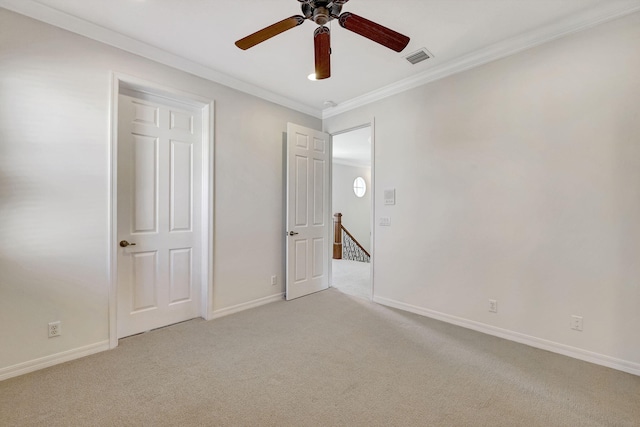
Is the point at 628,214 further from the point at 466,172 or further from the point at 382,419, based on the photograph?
the point at 382,419

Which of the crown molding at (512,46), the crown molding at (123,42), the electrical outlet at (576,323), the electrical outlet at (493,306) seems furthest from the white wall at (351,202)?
the electrical outlet at (576,323)

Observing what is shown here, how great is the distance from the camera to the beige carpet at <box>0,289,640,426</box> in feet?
5.35

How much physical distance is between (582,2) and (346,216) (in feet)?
21.8

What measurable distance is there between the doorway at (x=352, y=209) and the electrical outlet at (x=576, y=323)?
6.67ft

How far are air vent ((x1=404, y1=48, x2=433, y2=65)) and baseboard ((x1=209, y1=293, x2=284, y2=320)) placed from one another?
10.4 feet

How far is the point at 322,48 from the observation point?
176 centimetres

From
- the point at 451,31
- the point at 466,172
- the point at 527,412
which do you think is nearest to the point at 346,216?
the point at 466,172

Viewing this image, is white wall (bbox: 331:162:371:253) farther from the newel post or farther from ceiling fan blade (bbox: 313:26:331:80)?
ceiling fan blade (bbox: 313:26:331:80)

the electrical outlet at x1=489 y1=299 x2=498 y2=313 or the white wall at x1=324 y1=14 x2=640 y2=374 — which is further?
the electrical outlet at x1=489 y1=299 x2=498 y2=313

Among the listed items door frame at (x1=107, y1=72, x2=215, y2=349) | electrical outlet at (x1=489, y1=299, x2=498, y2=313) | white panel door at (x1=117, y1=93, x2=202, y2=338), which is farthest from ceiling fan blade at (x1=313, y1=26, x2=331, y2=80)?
electrical outlet at (x1=489, y1=299, x2=498, y2=313)

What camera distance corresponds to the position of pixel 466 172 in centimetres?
286

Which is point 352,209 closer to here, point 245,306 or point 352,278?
point 352,278

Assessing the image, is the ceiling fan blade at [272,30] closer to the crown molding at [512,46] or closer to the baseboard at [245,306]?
the crown molding at [512,46]

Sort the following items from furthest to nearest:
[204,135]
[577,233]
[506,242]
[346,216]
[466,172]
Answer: [346,216] < [204,135] < [466,172] < [506,242] < [577,233]
